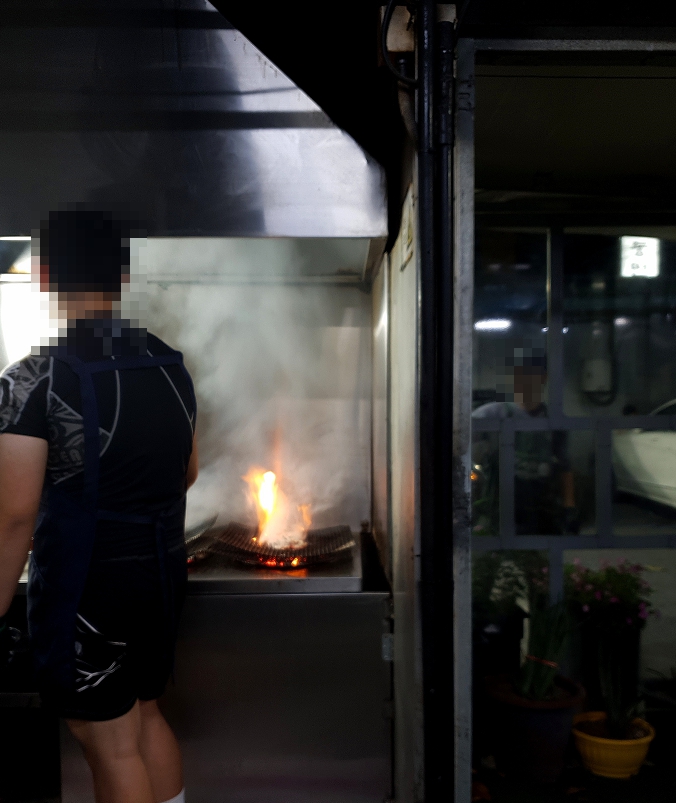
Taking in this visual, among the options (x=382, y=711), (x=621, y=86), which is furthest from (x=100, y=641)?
(x=621, y=86)

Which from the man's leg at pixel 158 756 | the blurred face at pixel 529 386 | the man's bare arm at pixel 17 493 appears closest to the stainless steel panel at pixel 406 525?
the man's leg at pixel 158 756

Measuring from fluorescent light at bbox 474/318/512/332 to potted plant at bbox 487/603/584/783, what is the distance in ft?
5.17

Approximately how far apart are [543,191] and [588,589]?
2.24 metres

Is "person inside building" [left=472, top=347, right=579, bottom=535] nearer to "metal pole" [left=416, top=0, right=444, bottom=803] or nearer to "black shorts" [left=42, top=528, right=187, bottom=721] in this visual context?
"metal pole" [left=416, top=0, right=444, bottom=803]

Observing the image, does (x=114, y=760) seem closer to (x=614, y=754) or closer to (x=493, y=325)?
(x=614, y=754)

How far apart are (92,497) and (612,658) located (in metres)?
2.68

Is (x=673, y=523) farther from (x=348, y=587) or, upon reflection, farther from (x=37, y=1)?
(x=37, y=1)

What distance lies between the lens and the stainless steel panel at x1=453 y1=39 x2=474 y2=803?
1949 mm

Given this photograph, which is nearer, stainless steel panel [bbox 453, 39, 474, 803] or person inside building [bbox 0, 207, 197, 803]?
person inside building [bbox 0, 207, 197, 803]

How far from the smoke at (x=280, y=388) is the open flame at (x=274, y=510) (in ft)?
0.15

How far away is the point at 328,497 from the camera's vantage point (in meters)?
3.66

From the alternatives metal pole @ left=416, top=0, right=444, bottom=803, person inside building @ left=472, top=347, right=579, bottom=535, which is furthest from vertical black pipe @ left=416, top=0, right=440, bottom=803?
person inside building @ left=472, top=347, right=579, bottom=535

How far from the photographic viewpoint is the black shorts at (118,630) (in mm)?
1788

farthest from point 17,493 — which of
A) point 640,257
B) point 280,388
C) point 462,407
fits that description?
point 640,257
